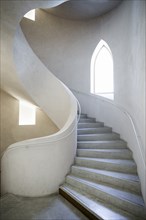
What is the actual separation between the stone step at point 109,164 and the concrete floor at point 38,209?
2.37ft

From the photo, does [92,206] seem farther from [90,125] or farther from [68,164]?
[90,125]

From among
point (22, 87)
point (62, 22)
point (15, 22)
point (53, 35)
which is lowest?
point (22, 87)

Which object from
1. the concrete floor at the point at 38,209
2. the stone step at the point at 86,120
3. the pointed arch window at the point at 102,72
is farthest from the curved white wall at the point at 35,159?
the pointed arch window at the point at 102,72

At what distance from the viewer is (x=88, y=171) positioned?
277 centimetres

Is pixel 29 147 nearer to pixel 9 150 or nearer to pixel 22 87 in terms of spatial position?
pixel 9 150

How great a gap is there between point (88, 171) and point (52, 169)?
2.06 feet

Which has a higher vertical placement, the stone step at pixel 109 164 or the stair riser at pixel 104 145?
the stair riser at pixel 104 145

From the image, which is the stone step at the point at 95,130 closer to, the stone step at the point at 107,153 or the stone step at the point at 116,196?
the stone step at the point at 107,153

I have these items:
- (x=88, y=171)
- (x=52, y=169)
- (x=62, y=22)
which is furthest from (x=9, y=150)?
(x=62, y=22)

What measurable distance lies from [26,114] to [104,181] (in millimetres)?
3681

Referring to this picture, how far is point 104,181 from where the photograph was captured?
2.57 metres

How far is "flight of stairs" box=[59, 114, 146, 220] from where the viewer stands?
6.66 ft

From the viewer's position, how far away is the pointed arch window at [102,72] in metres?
4.91

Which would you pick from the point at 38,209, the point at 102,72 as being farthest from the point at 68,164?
the point at 102,72
